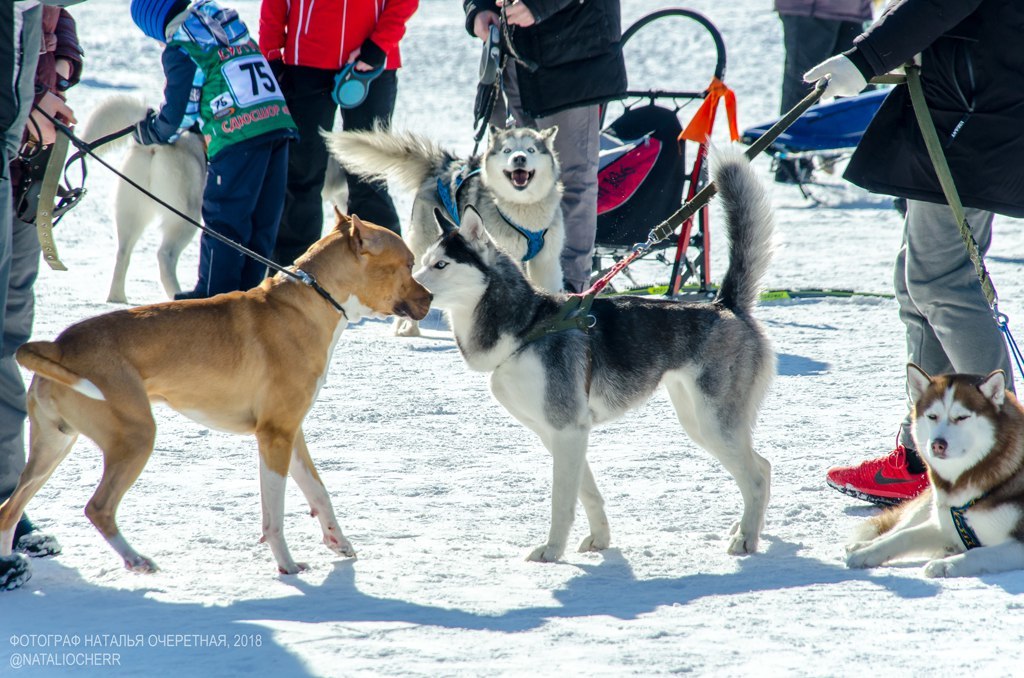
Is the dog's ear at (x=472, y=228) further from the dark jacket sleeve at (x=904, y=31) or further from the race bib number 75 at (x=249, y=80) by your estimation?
the race bib number 75 at (x=249, y=80)

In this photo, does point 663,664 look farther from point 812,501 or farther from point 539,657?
point 812,501

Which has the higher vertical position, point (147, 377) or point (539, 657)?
point (147, 377)

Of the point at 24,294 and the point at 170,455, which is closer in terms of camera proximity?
the point at 24,294

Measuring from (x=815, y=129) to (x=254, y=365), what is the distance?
7.29 meters

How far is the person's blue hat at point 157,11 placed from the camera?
555cm

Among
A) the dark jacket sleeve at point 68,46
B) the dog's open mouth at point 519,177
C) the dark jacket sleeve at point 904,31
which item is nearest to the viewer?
the dark jacket sleeve at point 904,31

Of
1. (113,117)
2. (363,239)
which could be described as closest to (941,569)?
(363,239)

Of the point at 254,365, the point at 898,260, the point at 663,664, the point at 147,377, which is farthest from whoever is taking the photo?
the point at 898,260

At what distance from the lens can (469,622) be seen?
295 cm

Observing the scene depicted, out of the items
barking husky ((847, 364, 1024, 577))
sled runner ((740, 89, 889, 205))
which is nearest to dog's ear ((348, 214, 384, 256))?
barking husky ((847, 364, 1024, 577))

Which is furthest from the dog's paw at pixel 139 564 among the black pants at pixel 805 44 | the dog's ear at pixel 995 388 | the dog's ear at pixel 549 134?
the black pants at pixel 805 44

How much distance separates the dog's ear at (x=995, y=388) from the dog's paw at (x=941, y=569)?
0.48m

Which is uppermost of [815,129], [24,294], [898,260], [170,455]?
[815,129]

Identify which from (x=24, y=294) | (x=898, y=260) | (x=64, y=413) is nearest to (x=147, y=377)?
(x=64, y=413)
